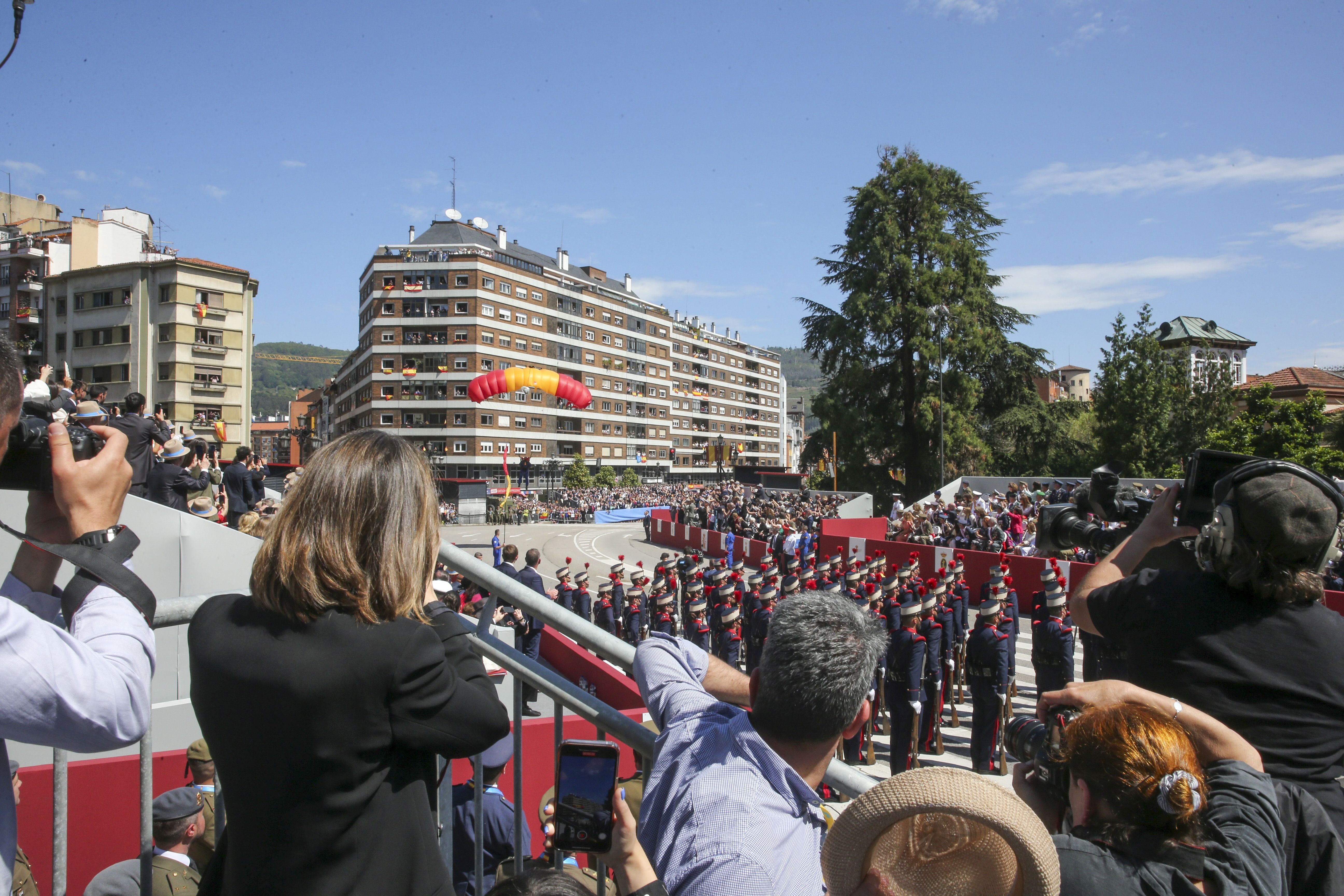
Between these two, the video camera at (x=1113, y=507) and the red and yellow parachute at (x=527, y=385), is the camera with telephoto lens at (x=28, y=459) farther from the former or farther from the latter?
the red and yellow parachute at (x=527, y=385)

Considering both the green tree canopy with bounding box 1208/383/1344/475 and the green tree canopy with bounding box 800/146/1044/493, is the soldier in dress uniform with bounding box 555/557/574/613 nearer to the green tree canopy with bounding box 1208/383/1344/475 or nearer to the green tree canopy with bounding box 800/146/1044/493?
the green tree canopy with bounding box 800/146/1044/493

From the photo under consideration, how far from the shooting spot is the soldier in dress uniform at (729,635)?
1211 centimetres

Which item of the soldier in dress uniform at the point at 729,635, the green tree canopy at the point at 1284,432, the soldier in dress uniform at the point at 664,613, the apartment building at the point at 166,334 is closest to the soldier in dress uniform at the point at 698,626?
the soldier in dress uniform at the point at 664,613

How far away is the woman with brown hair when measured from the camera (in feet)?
4.53

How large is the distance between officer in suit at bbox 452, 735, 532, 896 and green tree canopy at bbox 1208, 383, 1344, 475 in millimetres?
37431

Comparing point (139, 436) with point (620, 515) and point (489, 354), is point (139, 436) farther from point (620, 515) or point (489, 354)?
point (489, 354)

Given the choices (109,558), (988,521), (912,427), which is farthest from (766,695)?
(912,427)

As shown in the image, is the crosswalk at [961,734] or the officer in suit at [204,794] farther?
the crosswalk at [961,734]

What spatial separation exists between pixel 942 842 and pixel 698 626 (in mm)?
12516

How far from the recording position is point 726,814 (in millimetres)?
1364

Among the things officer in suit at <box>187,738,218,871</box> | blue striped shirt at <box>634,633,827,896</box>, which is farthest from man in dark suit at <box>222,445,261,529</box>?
blue striped shirt at <box>634,633,827,896</box>

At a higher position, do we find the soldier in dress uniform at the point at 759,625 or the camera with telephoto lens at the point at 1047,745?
the camera with telephoto lens at the point at 1047,745

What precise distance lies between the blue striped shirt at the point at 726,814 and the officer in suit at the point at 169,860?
44.2 inches

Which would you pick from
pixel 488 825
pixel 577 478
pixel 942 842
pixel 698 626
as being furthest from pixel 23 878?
pixel 577 478
